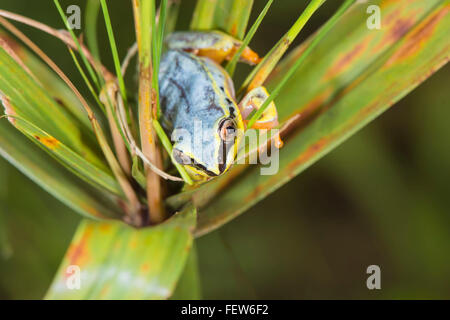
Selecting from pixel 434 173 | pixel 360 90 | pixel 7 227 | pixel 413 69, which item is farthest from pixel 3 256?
pixel 434 173

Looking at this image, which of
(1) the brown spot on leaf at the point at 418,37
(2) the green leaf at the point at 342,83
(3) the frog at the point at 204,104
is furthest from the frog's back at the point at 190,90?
(1) the brown spot on leaf at the point at 418,37

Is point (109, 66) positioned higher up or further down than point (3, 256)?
higher up

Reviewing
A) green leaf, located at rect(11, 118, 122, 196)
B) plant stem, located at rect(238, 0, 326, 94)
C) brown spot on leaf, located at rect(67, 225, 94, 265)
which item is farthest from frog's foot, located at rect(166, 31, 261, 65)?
brown spot on leaf, located at rect(67, 225, 94, 265)

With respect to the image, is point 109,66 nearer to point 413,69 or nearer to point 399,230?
point 413,69

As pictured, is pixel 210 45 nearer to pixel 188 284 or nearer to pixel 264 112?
pixel 264 112

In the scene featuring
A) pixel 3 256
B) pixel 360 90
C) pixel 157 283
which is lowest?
pixel 157 283

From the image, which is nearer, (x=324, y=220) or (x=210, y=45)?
(x=210, y=45)

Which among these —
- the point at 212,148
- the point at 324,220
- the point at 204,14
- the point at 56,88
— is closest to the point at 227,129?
the point at 212,148
